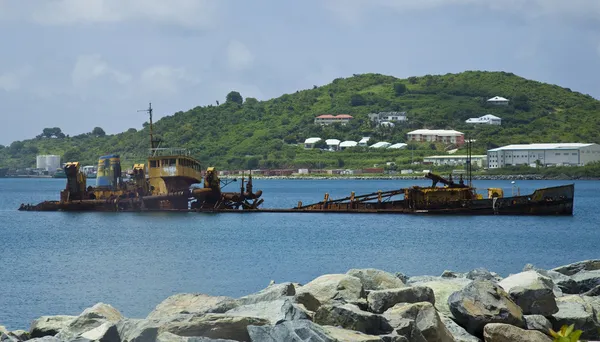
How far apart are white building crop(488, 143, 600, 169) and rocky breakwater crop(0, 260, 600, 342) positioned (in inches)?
6090

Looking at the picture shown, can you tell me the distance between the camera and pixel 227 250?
44938mm

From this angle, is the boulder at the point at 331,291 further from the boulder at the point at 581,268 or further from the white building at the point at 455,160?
the white building at the point at 455,160

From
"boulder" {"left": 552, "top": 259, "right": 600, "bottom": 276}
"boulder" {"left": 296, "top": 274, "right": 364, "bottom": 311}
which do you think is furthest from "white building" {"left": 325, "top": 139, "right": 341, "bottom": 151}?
"boulder" {"left": 296, "top": 274, "right": 364, "bottom": 311}

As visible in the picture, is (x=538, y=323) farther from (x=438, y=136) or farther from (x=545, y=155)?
(x=438, y=136)

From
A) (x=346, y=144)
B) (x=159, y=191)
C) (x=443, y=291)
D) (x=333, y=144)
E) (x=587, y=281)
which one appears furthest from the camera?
(x=346, y=144)

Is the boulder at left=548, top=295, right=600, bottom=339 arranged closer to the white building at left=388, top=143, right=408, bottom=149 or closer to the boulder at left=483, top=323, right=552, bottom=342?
the boulder at left=483, top=323, right=552, bottom=342

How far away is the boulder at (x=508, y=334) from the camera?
15.1 m

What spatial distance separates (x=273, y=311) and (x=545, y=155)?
159432 mm

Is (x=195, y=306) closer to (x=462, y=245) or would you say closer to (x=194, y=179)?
(x=462, y=245)

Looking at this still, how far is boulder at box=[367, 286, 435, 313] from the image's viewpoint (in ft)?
51.2

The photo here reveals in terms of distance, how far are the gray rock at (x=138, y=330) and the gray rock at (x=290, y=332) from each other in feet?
4.34

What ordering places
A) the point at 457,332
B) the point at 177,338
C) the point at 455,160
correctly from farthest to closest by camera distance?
the point at 455,160 → the point at 457,332 → the point at 177,338

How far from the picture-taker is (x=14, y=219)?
243ft

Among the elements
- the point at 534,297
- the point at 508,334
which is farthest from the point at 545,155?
the point at 508,334
